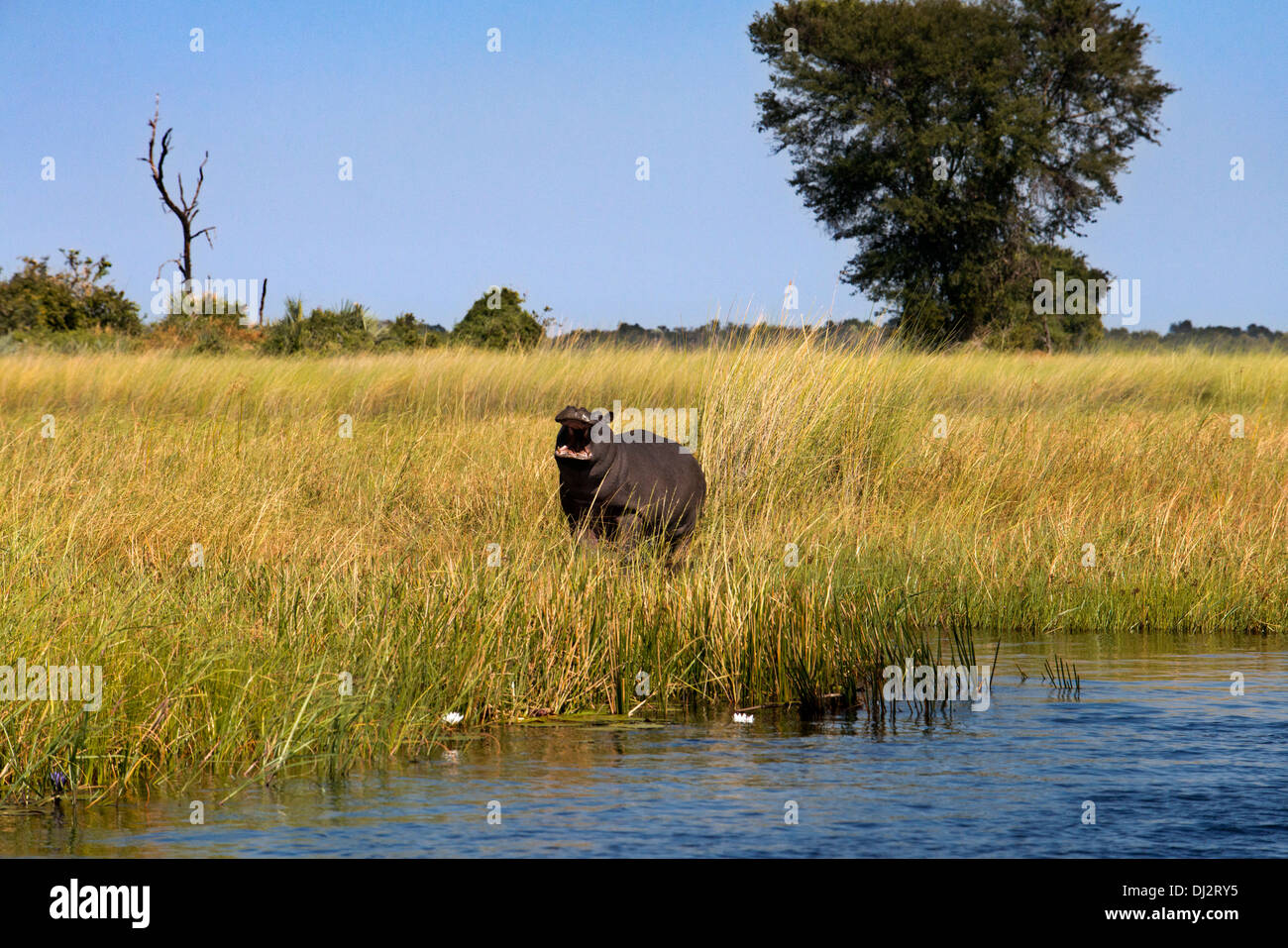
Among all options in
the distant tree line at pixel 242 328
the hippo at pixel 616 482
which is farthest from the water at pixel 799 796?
the distant tree line at pixel 242 328

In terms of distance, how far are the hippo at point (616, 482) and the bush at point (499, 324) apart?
49.0 feet

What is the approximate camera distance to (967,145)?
103ft

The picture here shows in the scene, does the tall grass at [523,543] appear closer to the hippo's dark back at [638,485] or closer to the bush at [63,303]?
the hippo's dark back at [638,485]

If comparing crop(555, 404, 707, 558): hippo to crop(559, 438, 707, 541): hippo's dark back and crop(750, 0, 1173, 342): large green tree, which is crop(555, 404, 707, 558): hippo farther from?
crop(750, 0, 1173, 342): large green tree

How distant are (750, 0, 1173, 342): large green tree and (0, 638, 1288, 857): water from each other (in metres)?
26.5

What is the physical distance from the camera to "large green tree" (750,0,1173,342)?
32.1 m

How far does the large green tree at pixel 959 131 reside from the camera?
32125 millimetres

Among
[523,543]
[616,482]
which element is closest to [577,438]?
[616,482]

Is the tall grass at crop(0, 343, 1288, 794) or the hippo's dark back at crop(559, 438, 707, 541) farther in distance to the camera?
the hippo's dark back at crop(559, 438, 707, 541)

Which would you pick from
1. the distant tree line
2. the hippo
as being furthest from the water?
the distant tree line

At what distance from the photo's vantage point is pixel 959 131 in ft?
104

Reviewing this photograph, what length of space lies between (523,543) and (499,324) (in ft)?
51.5

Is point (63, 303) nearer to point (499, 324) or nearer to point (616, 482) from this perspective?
point (499, 324)
